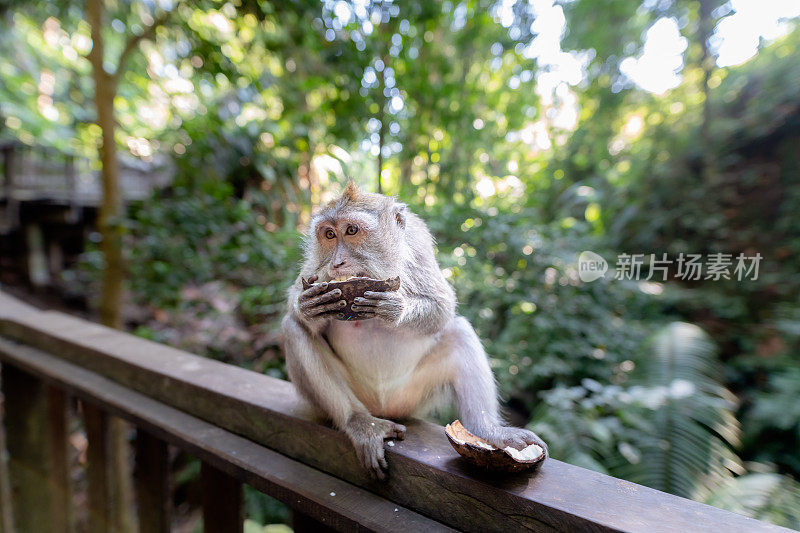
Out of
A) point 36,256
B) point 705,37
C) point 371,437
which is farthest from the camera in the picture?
point 36,256

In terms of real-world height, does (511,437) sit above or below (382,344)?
below

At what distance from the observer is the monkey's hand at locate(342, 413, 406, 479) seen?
99cm

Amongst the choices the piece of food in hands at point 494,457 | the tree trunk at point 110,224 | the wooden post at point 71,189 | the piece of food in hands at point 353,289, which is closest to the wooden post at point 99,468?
the piece of food in hands at point 353,289

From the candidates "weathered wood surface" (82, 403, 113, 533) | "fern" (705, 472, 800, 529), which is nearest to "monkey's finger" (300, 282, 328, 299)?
"weathered wood surface" (82, 403, 113, 533)

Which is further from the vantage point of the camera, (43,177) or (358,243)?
(43,177)

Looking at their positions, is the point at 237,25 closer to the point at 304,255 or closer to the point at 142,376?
the point at 304,255

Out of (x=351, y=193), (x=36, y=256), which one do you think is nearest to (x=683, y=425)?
(x=351, y=193)

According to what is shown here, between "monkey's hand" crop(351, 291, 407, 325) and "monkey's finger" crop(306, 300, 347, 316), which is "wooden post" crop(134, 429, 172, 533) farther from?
"monkey's hand" crop(351, 291, 407, 325)

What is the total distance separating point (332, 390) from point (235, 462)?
306mm

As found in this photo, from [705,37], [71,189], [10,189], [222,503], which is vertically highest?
[705,37]

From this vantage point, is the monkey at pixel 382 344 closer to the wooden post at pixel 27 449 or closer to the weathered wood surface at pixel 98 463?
the weathered wood surface at pixel 98 463

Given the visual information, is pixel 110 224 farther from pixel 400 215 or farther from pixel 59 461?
pixel 400 215

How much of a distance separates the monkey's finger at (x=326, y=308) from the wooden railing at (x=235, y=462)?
30 cm

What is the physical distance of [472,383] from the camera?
1.30 meters
